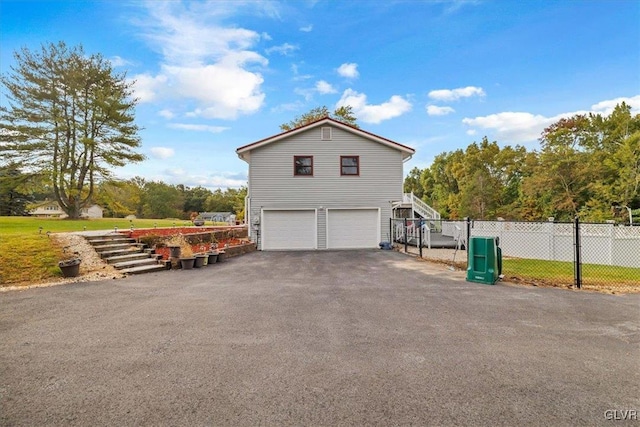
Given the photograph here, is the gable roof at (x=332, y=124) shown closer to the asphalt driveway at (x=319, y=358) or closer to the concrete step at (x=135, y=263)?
the concrete step at (x=135, y=263)

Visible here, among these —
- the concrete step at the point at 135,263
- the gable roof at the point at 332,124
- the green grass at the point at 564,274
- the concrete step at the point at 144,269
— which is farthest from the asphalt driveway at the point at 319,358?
the gable roof at the point at 332,124

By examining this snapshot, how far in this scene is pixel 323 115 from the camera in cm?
3161

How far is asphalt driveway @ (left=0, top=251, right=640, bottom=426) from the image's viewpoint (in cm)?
236

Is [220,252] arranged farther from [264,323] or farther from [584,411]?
[584,411]

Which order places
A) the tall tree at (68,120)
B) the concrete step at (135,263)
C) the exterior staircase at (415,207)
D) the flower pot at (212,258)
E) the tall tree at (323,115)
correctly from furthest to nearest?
the tall tree at (323,115), the tall tree at (68,120), the exterior staircase at (415,207), the flower pot at (212,258), the concrete step at (135,263)

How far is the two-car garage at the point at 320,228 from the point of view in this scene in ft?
49.3

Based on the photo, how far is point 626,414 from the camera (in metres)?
2.32

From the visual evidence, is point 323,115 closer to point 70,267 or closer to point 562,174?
point 562,174

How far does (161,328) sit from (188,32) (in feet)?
35.6

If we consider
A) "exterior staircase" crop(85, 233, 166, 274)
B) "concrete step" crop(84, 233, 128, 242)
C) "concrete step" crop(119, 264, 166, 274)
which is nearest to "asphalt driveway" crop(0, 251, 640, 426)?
"concrete step" crop(119, 264, 166, 274)

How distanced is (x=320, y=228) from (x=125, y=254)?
8481 millimetres

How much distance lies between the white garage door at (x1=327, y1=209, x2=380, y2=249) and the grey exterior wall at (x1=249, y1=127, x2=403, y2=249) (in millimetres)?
310

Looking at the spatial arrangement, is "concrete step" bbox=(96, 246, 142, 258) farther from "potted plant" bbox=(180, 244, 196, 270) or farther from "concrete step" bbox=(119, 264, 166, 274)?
"potted plant" bbox=(180, 244, 196, 270)

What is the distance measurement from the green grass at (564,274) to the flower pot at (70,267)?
11.1 m
